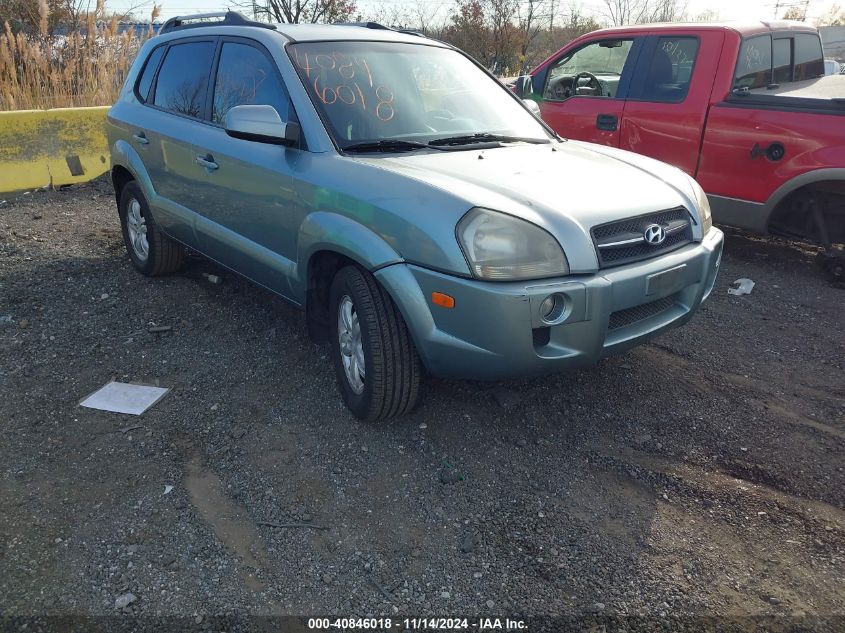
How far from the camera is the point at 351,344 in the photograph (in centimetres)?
343

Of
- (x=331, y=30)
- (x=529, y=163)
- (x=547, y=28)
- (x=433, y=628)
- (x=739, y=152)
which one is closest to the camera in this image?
(x=433, y=628)

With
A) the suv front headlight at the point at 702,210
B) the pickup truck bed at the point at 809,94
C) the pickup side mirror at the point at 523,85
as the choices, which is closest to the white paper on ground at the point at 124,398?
the suv front headlight at the point at 702,210

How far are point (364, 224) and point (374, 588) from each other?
1514 millimetres

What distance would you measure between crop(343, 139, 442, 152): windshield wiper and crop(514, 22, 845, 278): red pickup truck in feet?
9.44

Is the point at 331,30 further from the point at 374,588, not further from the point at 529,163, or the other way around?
the point at 374,588

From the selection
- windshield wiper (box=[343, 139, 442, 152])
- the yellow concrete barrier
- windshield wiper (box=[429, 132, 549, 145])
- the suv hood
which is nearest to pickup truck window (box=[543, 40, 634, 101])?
windshield wiper (box=[429, 132, 549, 145])

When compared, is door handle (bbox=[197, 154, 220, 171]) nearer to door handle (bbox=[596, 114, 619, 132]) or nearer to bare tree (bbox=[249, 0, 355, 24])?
door handle (bbox=[596, 114, 619, 132])

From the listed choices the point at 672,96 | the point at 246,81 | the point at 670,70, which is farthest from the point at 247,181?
the point at 670,70

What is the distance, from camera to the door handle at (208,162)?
4.10 meters

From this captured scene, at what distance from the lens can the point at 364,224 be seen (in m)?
3.09

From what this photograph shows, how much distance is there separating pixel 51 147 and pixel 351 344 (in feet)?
21.2

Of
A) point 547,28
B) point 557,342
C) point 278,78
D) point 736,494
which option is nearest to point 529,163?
point 557,342

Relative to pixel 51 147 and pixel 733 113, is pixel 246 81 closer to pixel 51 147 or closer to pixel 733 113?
pixel 733 113

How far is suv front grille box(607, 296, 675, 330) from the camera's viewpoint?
3.03 m
